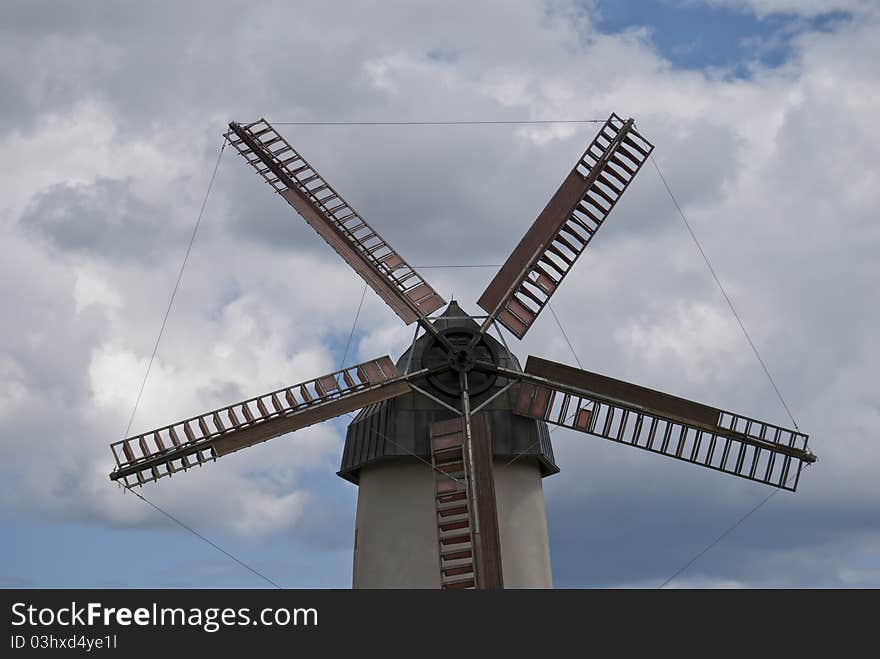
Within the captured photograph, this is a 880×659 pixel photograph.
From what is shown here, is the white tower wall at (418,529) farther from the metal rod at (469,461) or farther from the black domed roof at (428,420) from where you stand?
the metal rod at (469,461)

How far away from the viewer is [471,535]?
2142cm

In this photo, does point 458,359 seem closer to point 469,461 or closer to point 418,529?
point 469,461

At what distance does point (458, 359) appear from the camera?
22.5 metres

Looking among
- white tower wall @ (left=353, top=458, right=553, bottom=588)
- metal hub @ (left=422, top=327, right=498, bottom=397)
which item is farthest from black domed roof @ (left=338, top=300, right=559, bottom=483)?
white tower wall @ (left=353, top=458, right=553, bottom=588)

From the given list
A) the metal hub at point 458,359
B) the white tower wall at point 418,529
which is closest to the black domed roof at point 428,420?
the metal hub at point 458,359

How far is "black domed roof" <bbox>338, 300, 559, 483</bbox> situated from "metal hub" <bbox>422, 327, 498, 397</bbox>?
0.02 metres

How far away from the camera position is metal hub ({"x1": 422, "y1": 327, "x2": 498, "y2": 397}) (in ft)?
74.0
